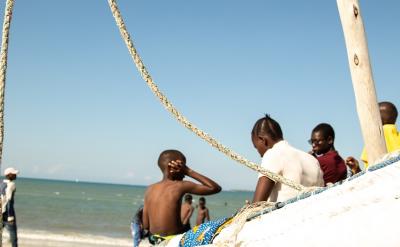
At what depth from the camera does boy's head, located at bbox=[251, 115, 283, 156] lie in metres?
3.90

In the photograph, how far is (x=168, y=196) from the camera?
14.7ft

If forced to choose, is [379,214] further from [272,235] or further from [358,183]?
[272,235]

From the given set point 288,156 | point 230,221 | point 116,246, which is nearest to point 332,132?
point 288,156

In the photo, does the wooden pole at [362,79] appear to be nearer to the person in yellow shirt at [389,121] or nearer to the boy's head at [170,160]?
the person in yellow shirt at [389,121]

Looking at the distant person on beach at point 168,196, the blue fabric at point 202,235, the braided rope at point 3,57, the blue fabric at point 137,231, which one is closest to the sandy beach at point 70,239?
the blue fabric at point 137,231

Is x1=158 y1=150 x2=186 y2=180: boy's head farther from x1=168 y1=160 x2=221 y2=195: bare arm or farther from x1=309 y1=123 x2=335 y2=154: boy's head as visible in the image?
x1=309 y1=123 x2=335 y2=154: boy's head

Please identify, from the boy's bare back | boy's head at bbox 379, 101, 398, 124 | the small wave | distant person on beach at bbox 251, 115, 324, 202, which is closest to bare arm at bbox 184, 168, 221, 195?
the boy's bare back

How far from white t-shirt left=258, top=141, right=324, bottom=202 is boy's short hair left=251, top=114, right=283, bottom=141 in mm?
66

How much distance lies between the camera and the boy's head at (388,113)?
15.8 feet

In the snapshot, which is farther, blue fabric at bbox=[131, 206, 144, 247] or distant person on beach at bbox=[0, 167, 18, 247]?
distant person on beach at bbox=[0, 167, 18, 247]

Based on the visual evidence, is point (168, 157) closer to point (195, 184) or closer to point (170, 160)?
point (170, 160)

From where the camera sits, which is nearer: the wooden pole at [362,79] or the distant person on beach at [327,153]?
the wooden pole at [362,79]

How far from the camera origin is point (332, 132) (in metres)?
4.86

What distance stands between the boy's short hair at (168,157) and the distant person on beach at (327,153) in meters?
1.21
